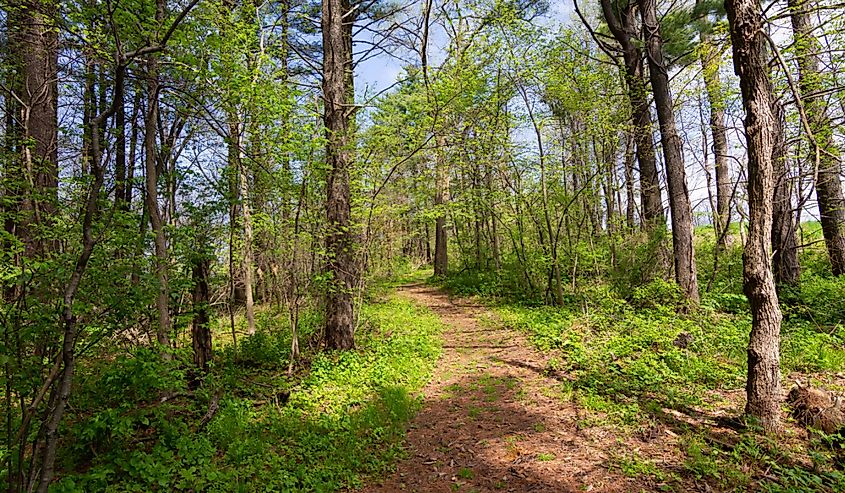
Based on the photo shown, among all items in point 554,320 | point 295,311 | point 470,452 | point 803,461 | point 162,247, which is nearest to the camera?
point 803,461

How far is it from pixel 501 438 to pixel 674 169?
6117mm

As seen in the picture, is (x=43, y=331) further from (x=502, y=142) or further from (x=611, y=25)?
(x=611, y=25)

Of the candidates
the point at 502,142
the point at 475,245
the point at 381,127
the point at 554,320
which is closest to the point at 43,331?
the point at 381,127

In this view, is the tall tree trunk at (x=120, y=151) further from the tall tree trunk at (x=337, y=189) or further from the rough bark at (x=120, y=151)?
the tall tree trunk at (x=337, y=189)

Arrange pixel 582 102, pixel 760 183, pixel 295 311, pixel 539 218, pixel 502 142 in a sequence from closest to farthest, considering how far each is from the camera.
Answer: pixel 760 183 < pixel 295 311 < pixel 582 102 < pixel 502 142 < pixel 539 218

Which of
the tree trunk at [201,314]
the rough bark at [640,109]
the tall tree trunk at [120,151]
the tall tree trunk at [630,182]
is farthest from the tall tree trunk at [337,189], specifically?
the tall tree trunk at [630,182]

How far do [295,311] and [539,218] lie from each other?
694cm

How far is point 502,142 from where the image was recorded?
388 inches

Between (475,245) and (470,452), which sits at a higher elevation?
(475,245)

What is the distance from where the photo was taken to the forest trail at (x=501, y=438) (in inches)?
140

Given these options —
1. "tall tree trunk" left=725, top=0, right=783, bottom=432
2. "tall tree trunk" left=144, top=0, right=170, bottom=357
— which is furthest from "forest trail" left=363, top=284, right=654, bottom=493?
"tall tree trunk" left=144, top=0, right=170, bottom=357

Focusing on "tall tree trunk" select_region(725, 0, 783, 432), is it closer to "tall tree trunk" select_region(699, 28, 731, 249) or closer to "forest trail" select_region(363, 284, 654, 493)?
"tall tree trunk" select_region(699, 28, 731, 249)

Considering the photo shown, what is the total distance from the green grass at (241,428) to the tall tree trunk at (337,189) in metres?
0.83

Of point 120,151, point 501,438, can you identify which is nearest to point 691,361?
point 501,438
